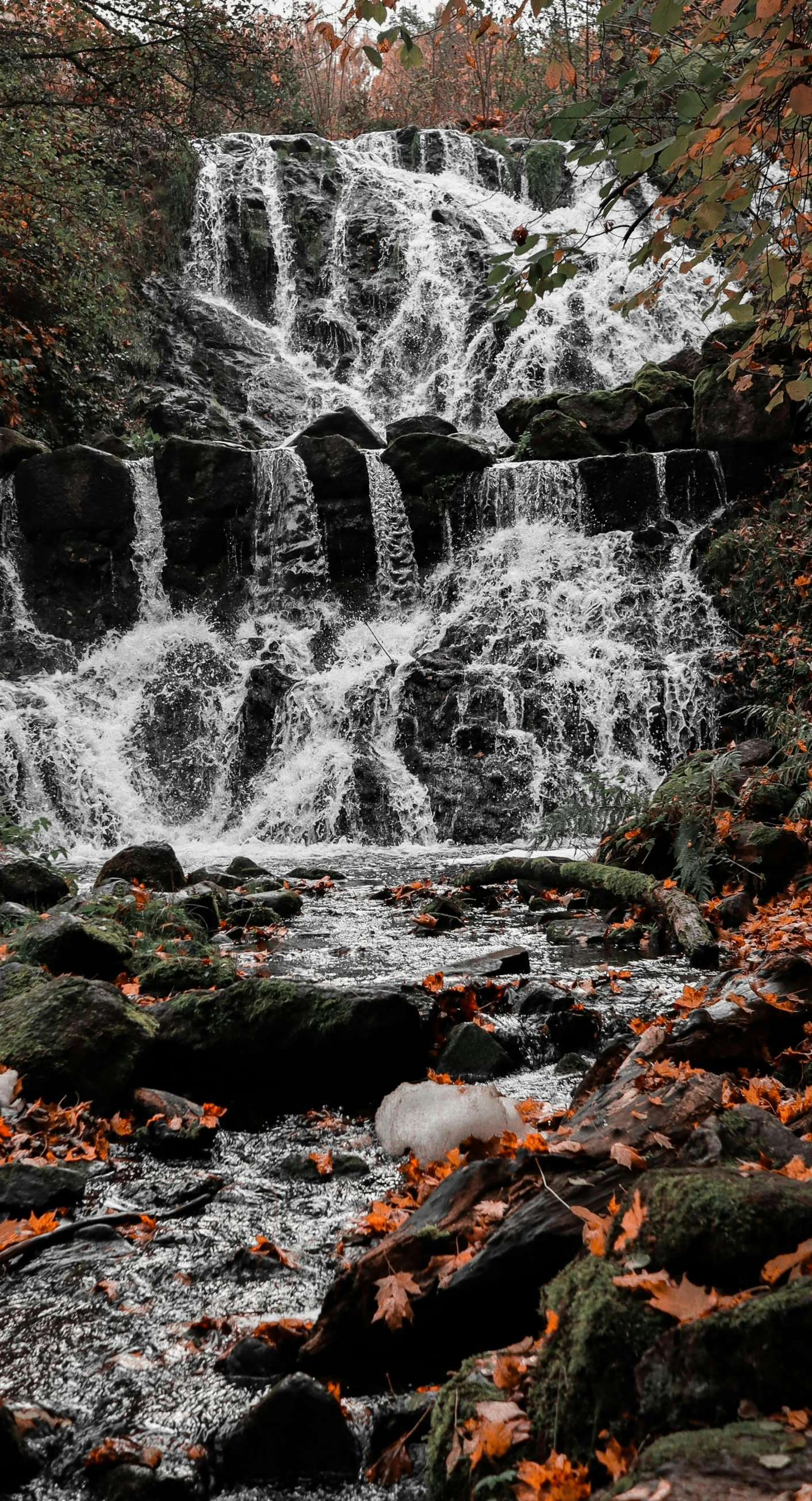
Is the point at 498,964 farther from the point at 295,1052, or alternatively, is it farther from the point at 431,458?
the point at 431,458

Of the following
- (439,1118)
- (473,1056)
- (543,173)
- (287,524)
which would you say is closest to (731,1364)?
(439,1118)

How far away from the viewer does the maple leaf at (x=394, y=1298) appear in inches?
83.7

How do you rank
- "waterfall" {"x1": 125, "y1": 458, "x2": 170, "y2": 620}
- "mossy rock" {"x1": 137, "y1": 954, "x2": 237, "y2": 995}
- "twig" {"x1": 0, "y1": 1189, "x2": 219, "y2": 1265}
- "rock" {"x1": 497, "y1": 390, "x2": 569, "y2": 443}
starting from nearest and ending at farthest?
"twig" {"x1": 0, "y1": 1189, "x2": 219, "y2": 1265}, "mossy rock" {"x1": 137, "y1": 954, "x2": 237, "y2": 995}, "waterfall" {"x1": 125, "y1": 458, "x2": 170, "y2": 620}, "rock" {"x1": 497, "y1": 390, "x2": 569, "y2": 443}

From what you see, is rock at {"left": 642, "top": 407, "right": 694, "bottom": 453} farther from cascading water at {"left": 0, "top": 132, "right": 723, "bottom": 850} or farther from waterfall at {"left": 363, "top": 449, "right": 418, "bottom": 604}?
waterfall at {"left": 363, "top": 449, "right": 418, "bottom": 604}

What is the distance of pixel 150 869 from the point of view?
25.0 feet

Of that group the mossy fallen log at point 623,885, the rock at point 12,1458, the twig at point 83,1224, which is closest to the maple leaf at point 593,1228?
the rock at point 12,1458

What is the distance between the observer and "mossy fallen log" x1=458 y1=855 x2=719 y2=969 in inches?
217

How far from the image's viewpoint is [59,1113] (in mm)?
3463

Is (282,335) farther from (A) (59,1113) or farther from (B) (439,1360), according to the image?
(B) (439,1360)

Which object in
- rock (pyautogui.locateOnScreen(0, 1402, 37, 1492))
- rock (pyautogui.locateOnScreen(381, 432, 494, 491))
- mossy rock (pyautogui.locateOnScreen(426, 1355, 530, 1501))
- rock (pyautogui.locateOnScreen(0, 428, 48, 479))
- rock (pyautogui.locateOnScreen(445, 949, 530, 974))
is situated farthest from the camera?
rock (pyautogui.locateOnScreen(381, 432, 494, 491))

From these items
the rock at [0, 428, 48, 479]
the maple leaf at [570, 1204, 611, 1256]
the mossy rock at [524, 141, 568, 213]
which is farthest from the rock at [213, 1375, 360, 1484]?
the mossy rock at [524, 141, 568, 213]

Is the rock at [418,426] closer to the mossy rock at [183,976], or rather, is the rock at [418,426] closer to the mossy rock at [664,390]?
the mossy rock at [664,390]

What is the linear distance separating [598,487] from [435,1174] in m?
12.8

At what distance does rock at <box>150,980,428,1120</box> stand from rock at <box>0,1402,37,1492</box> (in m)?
1.91
